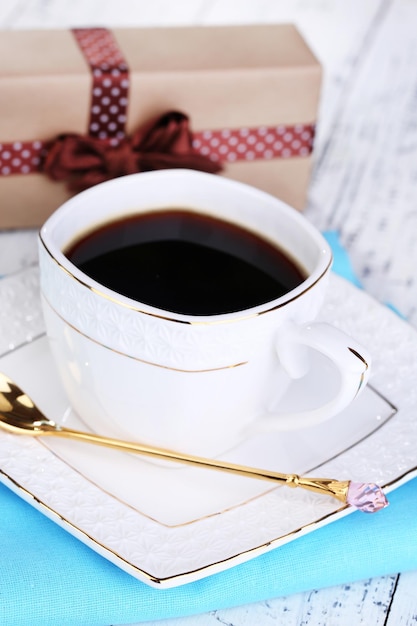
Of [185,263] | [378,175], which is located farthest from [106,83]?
[378,175]

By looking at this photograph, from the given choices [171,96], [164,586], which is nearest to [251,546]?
[164,586]

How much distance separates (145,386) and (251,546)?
15 cm

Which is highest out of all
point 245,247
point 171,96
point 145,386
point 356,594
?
point 171,96

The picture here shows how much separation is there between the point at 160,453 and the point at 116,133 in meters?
0.52

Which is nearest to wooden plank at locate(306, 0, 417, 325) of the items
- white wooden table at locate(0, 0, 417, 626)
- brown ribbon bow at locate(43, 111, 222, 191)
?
white wooden table at locate(0, 0, 417, 626)

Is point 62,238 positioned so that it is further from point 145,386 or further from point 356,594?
point 356,594

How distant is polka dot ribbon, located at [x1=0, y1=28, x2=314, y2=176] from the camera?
3.60 ft

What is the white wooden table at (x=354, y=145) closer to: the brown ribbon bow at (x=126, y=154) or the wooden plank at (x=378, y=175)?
the wooden plank at (x=378, y=175)

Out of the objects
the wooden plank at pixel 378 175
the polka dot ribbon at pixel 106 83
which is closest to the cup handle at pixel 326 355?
the wooden plank at pixel 378 175

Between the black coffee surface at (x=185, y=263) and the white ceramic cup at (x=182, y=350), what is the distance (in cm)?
2

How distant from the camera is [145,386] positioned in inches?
28.9

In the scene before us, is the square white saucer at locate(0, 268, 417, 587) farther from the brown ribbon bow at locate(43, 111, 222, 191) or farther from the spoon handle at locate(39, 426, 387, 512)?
the brown ribbon bow at locate(43, 111, 222, 191)

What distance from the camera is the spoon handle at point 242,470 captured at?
0.73 meters

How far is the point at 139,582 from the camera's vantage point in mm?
711
